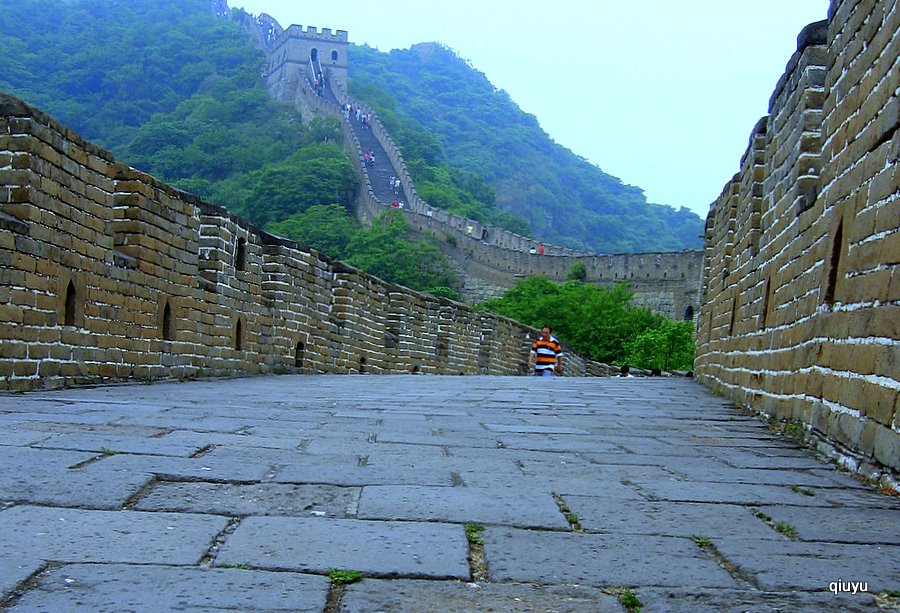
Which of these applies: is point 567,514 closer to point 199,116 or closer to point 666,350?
point 666,350

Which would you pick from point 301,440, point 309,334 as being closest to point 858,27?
point 301,440

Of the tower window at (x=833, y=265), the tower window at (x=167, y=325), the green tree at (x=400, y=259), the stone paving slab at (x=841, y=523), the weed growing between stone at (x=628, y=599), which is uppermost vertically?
the green tree at (x=400, y=259)

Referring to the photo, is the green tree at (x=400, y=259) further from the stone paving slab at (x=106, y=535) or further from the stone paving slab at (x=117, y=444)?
the stone paving slab at (x=106, y=535)

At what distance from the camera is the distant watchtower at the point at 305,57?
81375 millimetres

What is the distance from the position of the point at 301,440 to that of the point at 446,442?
2.19 feet

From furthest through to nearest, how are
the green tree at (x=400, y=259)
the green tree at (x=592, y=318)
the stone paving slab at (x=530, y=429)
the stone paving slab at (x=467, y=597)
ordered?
the green tree at (x=400, y=259) < the green tree at (x=592, y=318) < the stone paving slab at (x=530, y=429) < the stone paving slab at (x=467, y=597)

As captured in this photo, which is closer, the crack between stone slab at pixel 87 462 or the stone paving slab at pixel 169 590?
the stone paving slab at pixel 169 590

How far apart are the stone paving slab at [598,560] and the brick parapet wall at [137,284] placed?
4.39 metres

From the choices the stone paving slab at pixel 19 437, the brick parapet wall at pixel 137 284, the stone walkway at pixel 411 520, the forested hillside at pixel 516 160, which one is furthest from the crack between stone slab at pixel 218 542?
the forested hillside at pixel 516 160

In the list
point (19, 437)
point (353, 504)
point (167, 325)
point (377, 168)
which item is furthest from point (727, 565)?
point (377, 168)

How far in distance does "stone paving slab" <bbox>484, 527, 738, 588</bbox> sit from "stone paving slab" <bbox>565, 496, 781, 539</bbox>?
0.11 m

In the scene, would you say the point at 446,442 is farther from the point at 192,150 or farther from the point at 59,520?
the point at 192,150

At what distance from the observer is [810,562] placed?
2.22m

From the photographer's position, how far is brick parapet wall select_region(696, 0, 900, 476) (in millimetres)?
3572
